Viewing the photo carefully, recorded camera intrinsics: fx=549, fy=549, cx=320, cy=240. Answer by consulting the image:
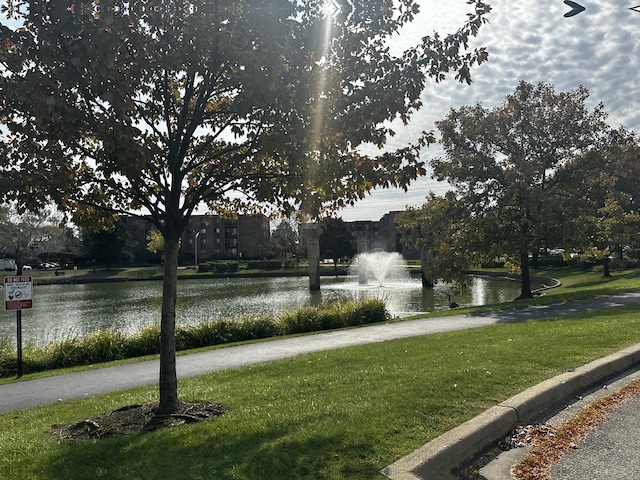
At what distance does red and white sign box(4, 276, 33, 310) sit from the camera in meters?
11.3

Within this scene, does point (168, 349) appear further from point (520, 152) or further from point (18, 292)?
point (520, 152)

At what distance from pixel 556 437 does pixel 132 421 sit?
4.38 m

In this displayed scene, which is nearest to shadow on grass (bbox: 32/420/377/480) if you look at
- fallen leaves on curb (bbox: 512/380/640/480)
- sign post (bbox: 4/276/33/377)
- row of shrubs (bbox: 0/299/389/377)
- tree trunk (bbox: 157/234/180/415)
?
tree trunk (bbox: 157/234/180/415)

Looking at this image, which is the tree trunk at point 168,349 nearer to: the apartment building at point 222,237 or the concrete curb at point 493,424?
the concrete curb at point 493,424

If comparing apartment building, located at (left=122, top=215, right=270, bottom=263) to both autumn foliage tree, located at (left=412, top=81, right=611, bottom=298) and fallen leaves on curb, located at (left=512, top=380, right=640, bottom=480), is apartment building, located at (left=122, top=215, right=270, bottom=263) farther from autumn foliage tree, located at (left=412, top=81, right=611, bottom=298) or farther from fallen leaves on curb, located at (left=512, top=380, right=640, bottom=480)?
fallen leaves on curb, located at (left=512, top=380, right=640, bottom=480)

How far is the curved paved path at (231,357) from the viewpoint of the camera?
30.7 feet

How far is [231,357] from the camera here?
11984 mm

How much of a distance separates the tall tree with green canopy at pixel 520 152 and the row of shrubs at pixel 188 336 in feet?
26.1

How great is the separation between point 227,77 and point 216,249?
114 m

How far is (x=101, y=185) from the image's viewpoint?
6.75 meters

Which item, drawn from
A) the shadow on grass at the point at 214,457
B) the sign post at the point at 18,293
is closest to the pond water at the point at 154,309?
the sign post at the point at 18,293

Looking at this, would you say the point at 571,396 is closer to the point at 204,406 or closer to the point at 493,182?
the point at 204,406

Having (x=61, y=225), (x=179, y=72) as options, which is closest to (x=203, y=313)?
(x=61, y=225)

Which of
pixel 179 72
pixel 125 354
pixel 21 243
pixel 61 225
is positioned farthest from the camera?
pixel 21 243
